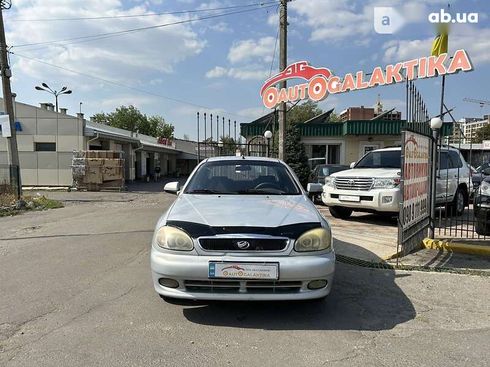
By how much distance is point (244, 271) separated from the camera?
3676 millimetres

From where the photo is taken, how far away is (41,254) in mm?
6863

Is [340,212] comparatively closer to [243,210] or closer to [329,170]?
[329,170]

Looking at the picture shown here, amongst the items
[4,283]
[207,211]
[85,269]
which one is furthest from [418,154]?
[4,283]

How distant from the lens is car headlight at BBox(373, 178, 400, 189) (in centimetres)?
888

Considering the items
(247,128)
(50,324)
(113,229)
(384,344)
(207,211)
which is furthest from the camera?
(247,128)

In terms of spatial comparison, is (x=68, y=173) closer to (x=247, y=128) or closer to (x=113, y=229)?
(x=247, y=128)

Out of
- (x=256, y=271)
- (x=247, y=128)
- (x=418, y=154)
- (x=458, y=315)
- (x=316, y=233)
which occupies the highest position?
(x=247, y=128)

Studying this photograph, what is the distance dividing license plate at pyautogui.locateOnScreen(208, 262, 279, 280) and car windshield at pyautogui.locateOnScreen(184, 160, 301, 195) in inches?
64.9

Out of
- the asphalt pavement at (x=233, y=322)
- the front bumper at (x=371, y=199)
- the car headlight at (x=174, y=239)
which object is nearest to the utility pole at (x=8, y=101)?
the asphalt pavement at (x=233, y=322)

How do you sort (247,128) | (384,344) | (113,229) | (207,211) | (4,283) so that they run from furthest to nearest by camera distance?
(247,128) < (113,229) < (4,283) < (207,211) < (384,344)

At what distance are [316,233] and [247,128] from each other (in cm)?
2150

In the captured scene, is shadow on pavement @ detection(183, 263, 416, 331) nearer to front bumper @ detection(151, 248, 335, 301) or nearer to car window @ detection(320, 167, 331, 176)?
front bumper @ detection(151, 248, 335, 301)

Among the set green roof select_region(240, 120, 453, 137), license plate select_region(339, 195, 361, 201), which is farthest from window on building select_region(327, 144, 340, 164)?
license plate select_region(339, 195, 361, 201)

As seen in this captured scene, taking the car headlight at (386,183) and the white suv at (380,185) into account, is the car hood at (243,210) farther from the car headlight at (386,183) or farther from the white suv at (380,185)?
the car headlight at (386,183)
